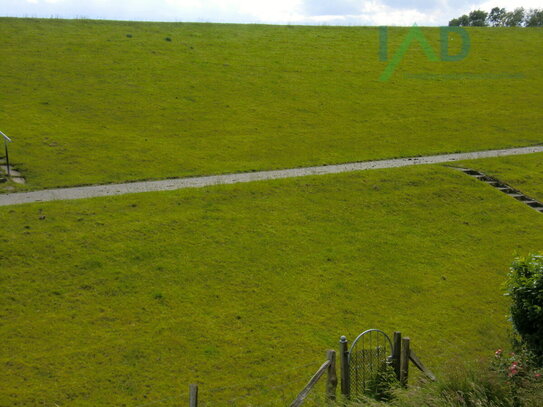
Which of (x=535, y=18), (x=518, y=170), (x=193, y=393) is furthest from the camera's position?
(x=535, y=18)

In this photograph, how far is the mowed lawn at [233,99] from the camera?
3142cm

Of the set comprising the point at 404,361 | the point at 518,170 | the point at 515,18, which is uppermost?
the point at 515,18

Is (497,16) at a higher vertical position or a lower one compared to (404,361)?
higher

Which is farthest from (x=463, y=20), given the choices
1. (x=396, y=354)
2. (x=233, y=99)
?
(x=396, y=354)

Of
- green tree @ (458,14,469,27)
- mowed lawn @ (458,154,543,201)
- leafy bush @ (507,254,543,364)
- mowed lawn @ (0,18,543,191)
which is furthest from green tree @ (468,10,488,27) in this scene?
leafy bush @ (507,254,543,364)

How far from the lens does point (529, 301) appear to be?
1196 cm

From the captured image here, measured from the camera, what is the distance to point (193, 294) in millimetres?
18562

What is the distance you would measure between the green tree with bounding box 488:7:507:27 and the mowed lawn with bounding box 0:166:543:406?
91845 millimetres

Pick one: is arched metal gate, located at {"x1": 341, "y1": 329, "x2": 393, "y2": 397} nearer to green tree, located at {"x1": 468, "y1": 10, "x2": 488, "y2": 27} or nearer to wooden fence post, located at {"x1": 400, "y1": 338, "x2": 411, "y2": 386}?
wooden fence post, located at {"x1": 400, "y1": 338, "x2": 411, "y2": 386}

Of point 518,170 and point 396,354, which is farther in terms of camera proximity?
point 518,170

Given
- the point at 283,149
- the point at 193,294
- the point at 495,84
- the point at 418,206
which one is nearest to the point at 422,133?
the point at 283,149

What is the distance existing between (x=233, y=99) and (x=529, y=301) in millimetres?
31982

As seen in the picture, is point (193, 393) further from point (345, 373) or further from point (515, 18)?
point (515, 18)

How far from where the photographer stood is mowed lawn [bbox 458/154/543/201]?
3056cm
